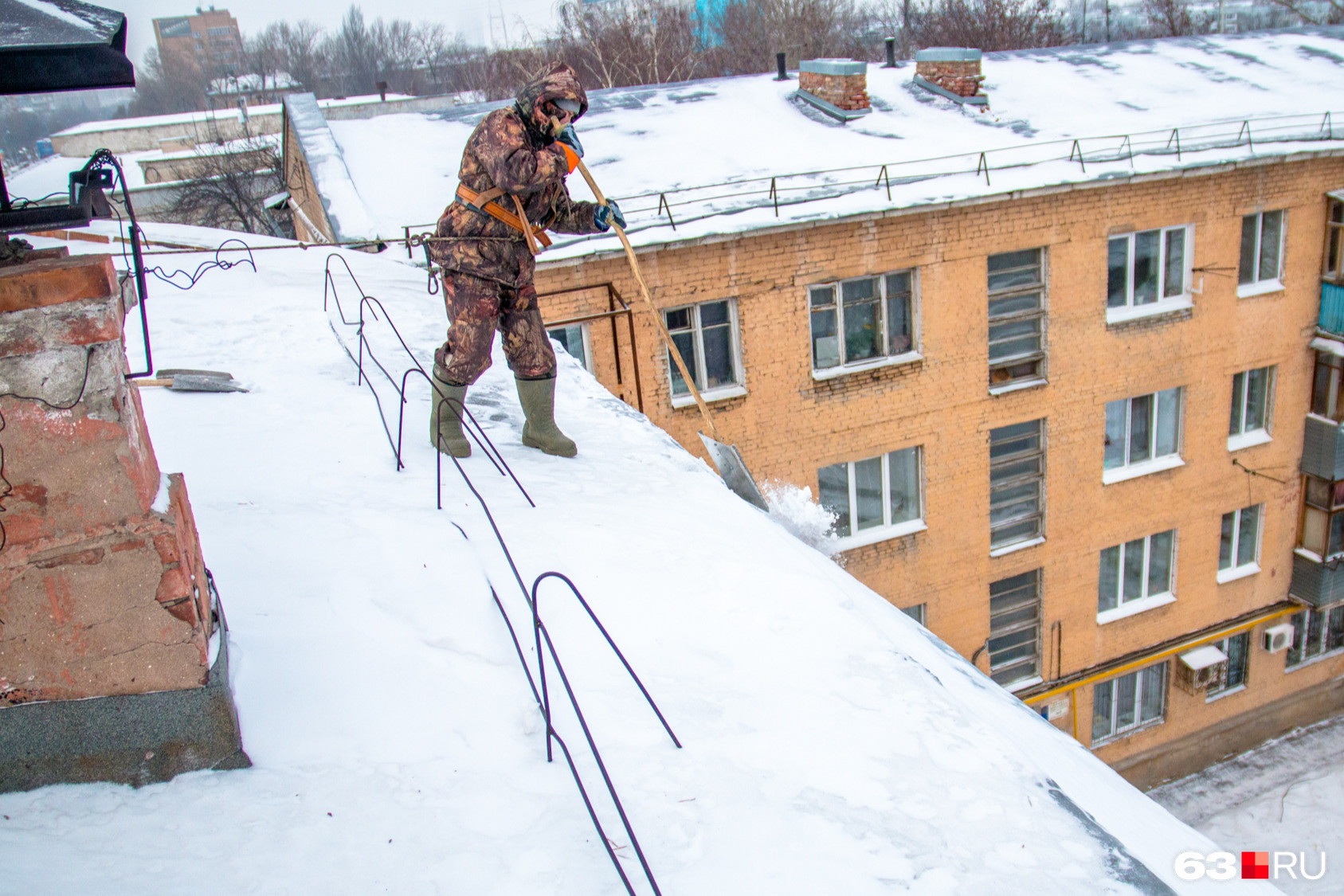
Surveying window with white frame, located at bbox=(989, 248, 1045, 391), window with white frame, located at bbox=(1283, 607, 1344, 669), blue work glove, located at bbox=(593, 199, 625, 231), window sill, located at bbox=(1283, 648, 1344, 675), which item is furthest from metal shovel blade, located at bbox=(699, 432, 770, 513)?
window sill, located at bbox=(1283, 648, 1344, 675)

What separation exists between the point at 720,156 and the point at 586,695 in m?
9.29

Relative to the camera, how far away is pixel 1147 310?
38.2 ft

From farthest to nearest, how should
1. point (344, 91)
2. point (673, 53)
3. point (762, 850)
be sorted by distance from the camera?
point (344, 91), point (673, 53), point (762, 850)

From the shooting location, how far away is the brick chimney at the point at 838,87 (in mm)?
11875

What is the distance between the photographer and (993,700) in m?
3.10

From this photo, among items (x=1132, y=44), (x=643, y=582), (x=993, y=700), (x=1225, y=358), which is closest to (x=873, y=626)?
(x=993, y=700)

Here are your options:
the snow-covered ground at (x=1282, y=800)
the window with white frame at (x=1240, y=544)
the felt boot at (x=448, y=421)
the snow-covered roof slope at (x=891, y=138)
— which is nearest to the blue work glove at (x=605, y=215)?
the felt boot at (x=448, y=421)

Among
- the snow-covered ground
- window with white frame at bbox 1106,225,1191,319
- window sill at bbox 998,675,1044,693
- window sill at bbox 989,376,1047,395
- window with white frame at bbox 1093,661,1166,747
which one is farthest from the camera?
window with white frame at bbox 1093,661,1166,747

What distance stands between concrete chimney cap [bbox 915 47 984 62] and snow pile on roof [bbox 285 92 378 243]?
761 cm

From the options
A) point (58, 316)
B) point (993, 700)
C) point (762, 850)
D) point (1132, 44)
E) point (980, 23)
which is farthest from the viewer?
point (980, 23)

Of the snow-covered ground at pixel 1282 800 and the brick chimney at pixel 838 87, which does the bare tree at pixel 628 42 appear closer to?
the brick chimney at pixel 838 87

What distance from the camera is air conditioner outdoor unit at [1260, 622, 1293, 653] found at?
14148 millimetres

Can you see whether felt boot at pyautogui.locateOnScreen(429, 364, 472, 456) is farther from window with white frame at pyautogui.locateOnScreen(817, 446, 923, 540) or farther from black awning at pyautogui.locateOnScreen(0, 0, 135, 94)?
window with white frame at pyautogui.locateOnScreen(817, 446, 923, 540)

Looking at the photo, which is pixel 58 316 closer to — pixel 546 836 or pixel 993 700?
pixel 546 836
